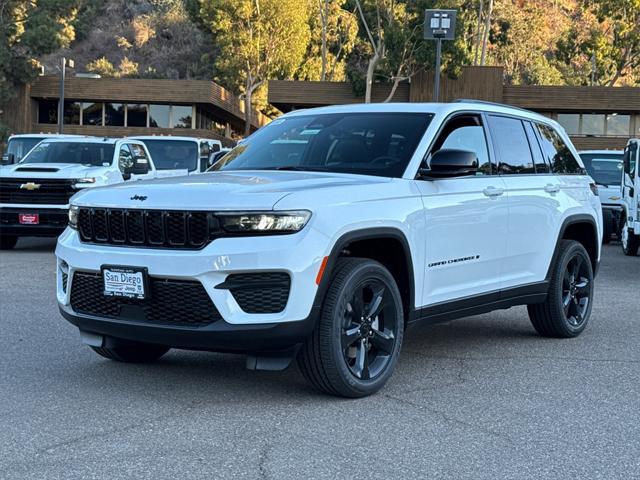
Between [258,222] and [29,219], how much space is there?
35.5 feet

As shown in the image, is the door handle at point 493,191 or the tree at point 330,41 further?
the tree at point 330,41

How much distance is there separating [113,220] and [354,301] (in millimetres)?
1544

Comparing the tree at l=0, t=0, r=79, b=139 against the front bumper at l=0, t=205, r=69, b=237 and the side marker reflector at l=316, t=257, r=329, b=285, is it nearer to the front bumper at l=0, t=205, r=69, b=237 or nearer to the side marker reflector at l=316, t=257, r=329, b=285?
the front bumper at l=0, t=205, r=69, b=237

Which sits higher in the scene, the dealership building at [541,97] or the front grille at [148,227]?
the dealership building at [541,97]

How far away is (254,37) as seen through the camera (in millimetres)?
58875

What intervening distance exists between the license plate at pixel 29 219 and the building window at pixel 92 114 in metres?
39.3

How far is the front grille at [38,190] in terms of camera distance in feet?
49.4

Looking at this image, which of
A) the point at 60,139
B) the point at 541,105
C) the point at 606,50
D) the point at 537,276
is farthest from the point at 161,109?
the point at 537,276

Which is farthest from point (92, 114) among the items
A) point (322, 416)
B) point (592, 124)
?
point (322, 416)

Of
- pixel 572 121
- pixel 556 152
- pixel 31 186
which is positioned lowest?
pixel 31 186

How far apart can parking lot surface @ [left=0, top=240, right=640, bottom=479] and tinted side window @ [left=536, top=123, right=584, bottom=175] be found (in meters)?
1.57

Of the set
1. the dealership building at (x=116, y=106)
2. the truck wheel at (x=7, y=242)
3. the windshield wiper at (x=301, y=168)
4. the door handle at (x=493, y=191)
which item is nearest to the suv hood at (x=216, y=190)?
the windshield wiper at (x=301, y=168)

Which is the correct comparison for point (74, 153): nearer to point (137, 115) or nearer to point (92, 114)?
point (137, 115)

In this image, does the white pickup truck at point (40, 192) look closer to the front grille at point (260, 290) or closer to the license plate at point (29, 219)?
the license plate at point (29, 219)
